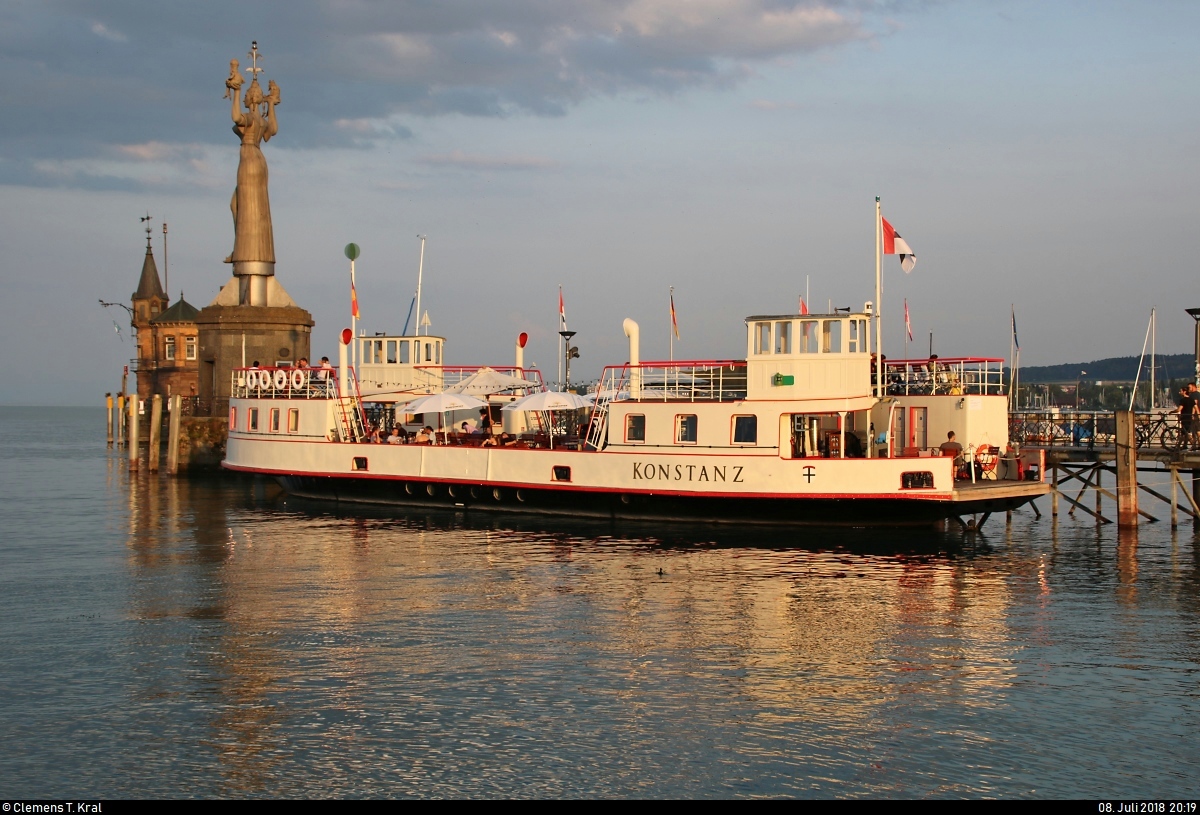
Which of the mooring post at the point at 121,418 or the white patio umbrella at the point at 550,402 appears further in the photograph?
the mooring post at the point at 121,418

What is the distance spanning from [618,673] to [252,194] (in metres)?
49.0

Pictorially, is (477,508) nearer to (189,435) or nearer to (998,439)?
(998,439)

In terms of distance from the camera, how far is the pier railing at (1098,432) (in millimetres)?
35750

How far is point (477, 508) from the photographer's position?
40.7 metres

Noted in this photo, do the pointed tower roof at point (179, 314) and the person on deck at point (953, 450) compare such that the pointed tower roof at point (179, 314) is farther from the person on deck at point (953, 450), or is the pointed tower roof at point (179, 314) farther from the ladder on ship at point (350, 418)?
the person on deck at point (953, 450)

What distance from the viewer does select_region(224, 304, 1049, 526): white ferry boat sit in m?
33.2

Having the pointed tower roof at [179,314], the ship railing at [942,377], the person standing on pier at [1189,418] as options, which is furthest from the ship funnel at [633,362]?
the pointed tower roof at [179,314]

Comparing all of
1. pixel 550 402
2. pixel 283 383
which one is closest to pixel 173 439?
pixel 283 383

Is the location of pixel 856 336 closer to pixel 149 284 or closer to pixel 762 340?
pixel 762 340

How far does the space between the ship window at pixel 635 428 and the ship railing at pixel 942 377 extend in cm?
755

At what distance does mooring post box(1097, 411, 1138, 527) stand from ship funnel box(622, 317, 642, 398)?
14016mm
